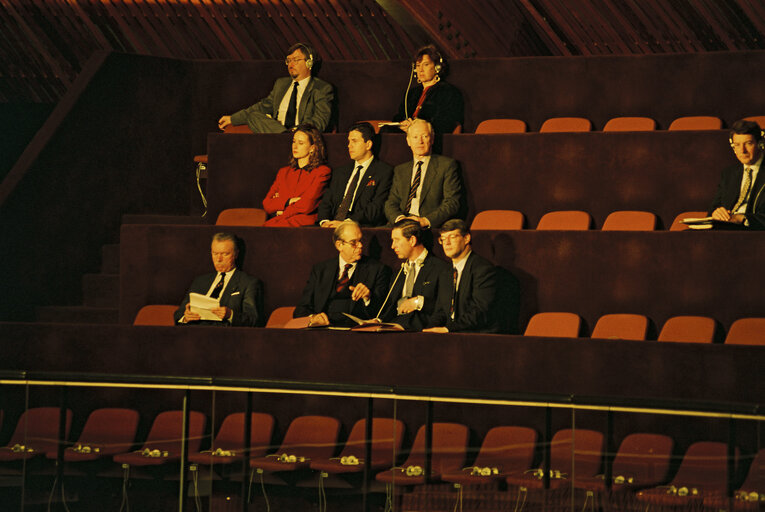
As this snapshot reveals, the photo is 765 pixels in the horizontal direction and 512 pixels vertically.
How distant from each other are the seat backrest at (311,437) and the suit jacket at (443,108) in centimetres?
254

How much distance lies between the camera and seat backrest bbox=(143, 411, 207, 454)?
3307 mm

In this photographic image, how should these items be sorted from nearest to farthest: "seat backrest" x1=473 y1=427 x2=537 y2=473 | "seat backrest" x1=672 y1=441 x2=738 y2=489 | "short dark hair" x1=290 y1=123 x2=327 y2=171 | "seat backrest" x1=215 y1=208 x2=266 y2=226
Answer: "seat backrest" x1=672 y1=441 x2=738 y2=489 → "seat backrest" x1=473 y1=427 x2=537 y2=473 → "short dark hair" x1=290 y1=123 x2=327 y2=171 → "seat backrest" x1=215 y1=208 x2=266 y2=226

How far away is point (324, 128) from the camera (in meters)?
5.70

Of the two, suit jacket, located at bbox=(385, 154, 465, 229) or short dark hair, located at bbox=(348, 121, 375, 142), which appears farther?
short dark hair, located at bbox=(348, 121, 375, 142)

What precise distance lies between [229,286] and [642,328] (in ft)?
5.60

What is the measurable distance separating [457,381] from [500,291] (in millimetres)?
739

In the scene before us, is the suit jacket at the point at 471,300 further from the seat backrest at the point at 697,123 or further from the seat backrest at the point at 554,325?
the seat backrest at the point at 697,123

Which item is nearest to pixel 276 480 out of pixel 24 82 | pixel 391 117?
pixel 391 117

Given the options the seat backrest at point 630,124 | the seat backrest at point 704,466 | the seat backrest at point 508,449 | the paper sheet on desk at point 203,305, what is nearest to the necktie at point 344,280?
the paper sheet on desk at point 203,305

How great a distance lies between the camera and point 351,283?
15.0ft

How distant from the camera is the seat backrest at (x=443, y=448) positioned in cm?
310

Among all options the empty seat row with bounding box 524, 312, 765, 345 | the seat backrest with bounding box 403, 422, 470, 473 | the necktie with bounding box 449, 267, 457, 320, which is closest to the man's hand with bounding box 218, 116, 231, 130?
the necktie with bounding box 449, 267, 457, 320

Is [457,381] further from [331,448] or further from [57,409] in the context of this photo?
[57,409]

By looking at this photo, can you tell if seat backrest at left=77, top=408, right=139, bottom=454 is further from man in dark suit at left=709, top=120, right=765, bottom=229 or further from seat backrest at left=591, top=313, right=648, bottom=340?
man in dark suit at left=709, top=120, right=765, bottom=229
